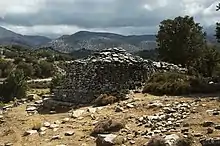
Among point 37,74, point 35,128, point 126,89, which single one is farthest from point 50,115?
point 37,74

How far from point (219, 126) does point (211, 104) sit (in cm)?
277

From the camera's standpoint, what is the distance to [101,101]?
16.7 m

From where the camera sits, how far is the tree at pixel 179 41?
2956 centimetres

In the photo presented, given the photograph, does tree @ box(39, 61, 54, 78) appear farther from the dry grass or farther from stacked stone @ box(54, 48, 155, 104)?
the dry grass

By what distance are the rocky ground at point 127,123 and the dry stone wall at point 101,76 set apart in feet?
5.15

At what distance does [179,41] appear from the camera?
29516 millimetres

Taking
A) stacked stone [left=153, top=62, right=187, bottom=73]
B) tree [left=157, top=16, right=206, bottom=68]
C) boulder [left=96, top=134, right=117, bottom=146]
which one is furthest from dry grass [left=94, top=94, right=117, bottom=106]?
tree [left=157, top=16, right=206, bottom=68]

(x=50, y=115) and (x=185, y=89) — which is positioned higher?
(x=185, y=89)

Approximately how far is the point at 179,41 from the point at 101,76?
499 inches

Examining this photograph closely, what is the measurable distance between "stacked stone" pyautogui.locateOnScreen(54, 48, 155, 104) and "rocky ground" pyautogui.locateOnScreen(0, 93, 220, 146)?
5.19 ft

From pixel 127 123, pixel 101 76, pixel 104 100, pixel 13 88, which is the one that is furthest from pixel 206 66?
pixel 13 88

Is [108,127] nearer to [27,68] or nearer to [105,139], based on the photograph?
[105,139]

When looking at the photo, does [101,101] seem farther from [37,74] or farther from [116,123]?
[37,74]

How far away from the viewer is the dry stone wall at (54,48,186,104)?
18.1 metres
